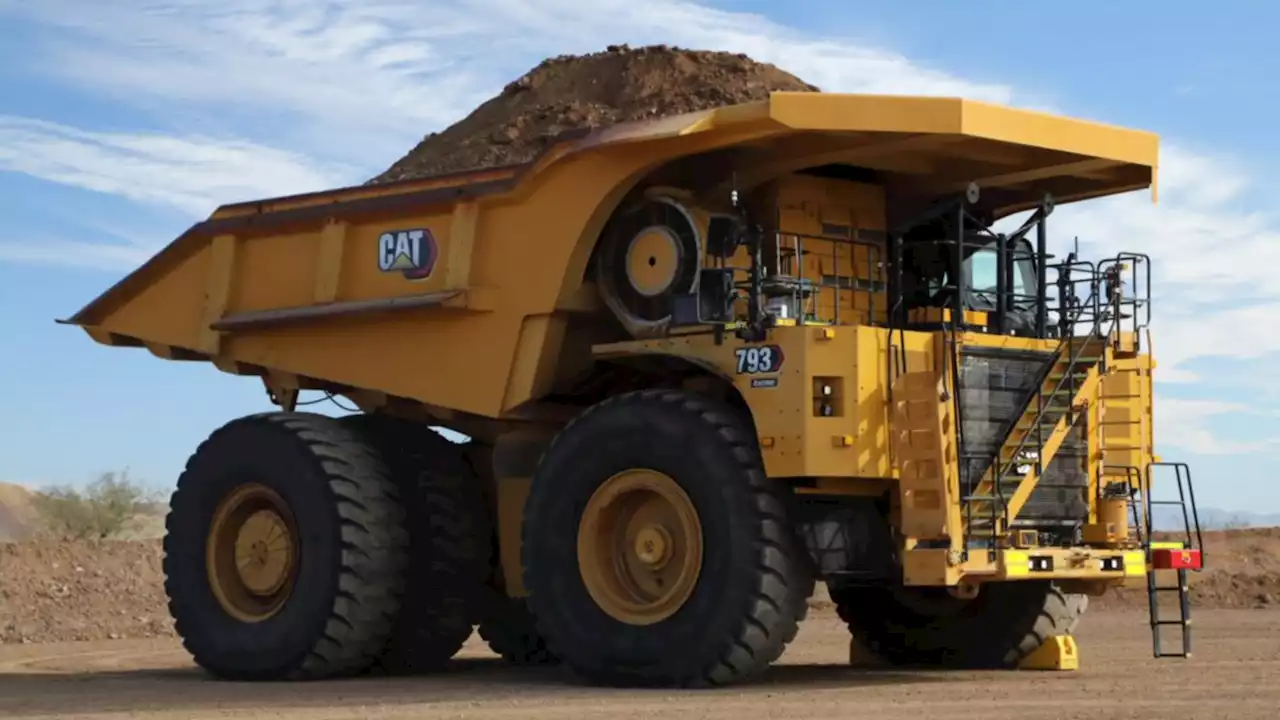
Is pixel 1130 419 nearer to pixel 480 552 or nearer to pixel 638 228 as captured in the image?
pixel 638 228

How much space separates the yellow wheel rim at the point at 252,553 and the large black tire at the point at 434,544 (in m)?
0.85

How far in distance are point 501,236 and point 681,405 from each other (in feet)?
7.55

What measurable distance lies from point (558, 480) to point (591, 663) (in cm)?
121

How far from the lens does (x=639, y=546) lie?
13.1m

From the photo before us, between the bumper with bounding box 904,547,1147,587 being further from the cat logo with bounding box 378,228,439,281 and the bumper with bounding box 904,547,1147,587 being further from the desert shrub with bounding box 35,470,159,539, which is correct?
the desert shrub with bounding box 35,470,159,539

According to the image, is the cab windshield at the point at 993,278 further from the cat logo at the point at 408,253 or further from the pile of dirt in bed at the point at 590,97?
the pile of dirt in bed at the point at 590,97

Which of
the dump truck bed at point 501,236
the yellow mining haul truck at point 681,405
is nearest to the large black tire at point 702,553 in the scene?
the yellow mining haul truck at point 681,405

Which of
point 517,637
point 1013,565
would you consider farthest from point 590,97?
point 1013,565

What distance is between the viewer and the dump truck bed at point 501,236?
13164 mm


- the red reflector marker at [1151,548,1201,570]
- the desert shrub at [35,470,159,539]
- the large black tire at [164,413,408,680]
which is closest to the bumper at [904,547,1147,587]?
the red reflector marker at [1151,548,1201,570]

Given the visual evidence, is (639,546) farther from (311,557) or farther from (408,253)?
(408,253)

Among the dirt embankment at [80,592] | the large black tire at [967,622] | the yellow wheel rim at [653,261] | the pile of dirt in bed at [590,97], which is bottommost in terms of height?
the dirt embankment at [80,592]

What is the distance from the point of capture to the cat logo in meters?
15.0

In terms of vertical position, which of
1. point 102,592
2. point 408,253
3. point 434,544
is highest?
point 408,253
